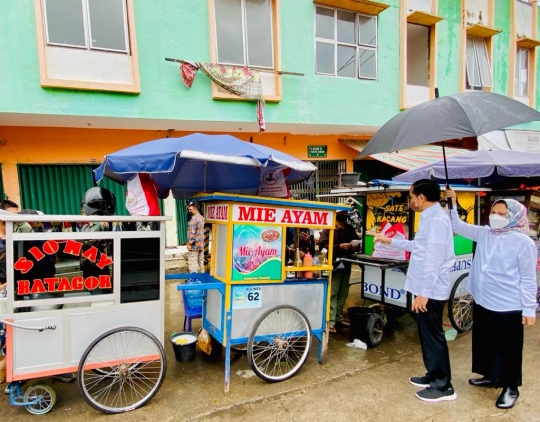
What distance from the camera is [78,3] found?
707 cm

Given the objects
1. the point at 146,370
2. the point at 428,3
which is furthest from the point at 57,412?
the point at 428,3

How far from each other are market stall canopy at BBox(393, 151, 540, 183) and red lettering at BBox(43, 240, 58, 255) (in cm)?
471

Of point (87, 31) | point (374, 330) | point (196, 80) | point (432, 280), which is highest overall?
point (87, 31)

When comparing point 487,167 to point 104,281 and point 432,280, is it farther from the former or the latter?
point 104,281

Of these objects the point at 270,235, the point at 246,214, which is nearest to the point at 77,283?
the point at 246,214

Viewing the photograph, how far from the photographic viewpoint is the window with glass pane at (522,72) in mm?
13055

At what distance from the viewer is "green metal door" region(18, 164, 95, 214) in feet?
26.0

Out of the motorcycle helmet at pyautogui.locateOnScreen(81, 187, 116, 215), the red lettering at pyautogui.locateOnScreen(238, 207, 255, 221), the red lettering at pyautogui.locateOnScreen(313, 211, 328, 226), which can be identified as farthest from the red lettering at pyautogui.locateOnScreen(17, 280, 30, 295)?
the red lettering at pyautogui.locateOnScreen(313, 211, 328, 226)

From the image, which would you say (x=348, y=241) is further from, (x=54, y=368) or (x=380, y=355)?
(x=54, y=368)

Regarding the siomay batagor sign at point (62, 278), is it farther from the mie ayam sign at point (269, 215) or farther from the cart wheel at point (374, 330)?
the cart wheel at point (374, 330)

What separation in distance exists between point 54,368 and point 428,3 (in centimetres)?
1187

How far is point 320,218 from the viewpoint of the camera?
12.5 feet

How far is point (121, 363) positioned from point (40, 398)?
0.64 metres

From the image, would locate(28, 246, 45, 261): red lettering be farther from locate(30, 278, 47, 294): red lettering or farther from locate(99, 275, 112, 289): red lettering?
locate(99, 275, 112, 289): red lettering
